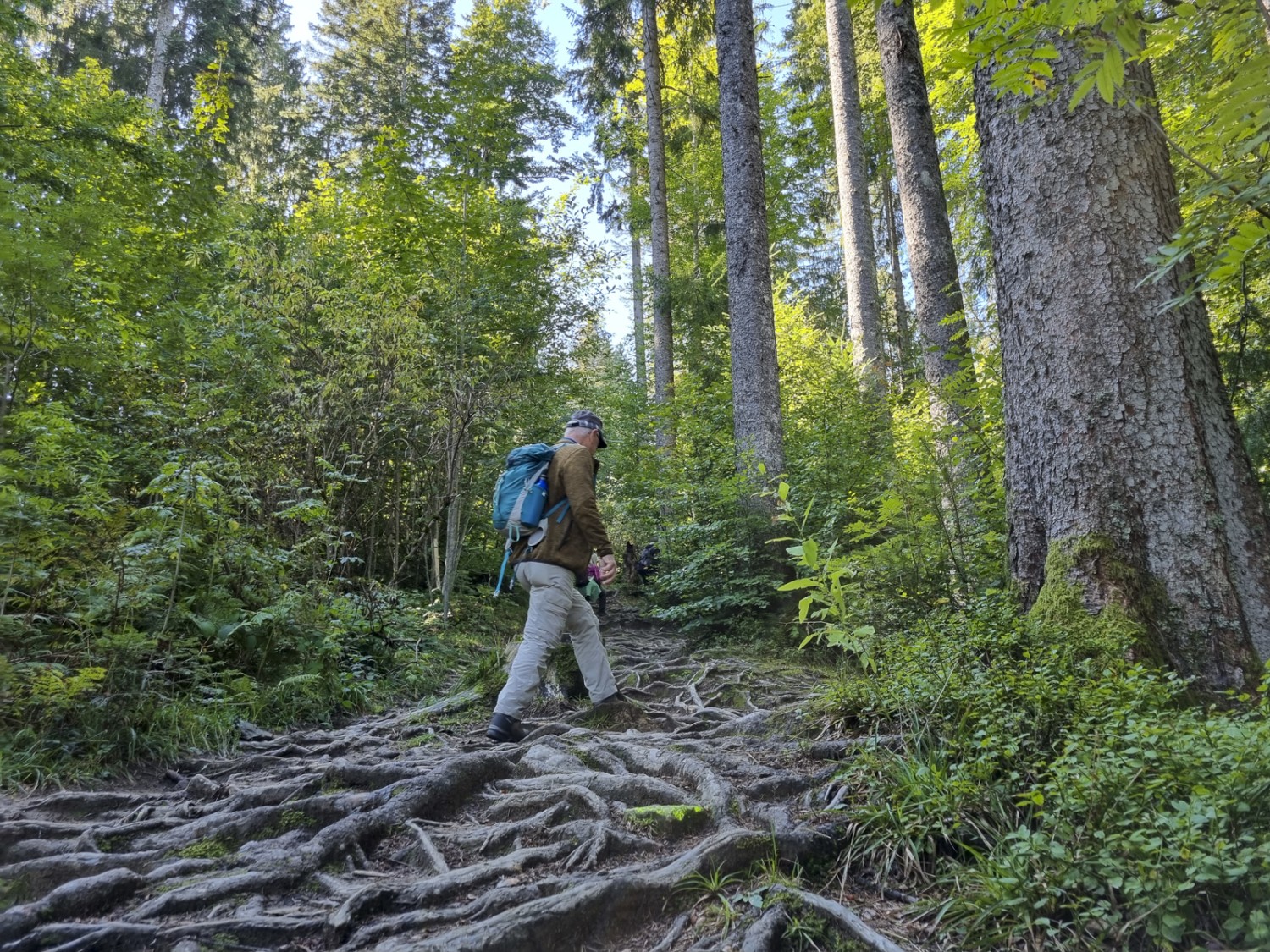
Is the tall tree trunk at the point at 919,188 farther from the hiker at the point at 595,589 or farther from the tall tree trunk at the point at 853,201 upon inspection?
the hiker at the point at 595,589

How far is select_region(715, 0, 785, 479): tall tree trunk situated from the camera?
8617mm

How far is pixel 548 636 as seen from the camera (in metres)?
4.80

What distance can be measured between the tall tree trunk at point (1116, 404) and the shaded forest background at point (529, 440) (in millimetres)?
175

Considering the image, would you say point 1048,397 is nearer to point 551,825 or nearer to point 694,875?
point 694,875

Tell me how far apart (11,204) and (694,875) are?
543 cm

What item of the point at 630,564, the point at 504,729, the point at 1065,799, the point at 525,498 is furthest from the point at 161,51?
the point at 1065,799

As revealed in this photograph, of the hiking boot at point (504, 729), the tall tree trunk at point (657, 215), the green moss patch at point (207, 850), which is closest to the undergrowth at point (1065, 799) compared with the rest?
the hiking boot at point (504, 729)

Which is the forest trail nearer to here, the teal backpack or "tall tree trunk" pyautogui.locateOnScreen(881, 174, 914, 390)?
the teal backpack

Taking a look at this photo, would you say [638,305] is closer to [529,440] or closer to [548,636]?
[529,440]

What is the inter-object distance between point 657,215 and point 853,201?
5.79 metres

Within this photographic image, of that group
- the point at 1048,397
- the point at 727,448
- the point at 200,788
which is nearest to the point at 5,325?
the point at 200,788

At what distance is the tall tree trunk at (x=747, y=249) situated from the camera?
→ 862 centimetres

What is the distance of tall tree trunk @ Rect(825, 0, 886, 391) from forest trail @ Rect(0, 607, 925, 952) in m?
8.64

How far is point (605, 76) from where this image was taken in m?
18.7
